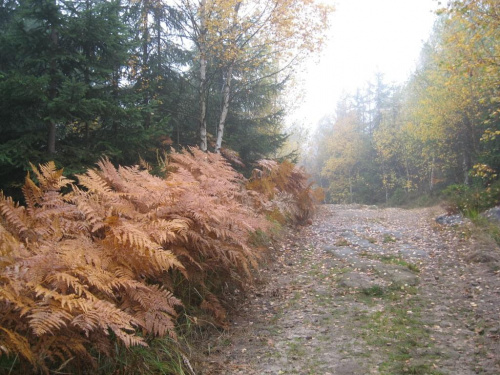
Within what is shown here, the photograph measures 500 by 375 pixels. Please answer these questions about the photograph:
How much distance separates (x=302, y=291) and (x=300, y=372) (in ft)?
6.41

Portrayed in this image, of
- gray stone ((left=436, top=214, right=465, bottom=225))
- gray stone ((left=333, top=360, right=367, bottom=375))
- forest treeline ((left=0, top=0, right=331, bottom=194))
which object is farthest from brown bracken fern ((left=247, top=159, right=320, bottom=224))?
gray stone ((left=333, top=360, right=367, bottom=375))

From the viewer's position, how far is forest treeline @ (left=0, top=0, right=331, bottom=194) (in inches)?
254

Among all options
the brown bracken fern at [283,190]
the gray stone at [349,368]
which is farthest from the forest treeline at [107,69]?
the gray stone at [349,368]

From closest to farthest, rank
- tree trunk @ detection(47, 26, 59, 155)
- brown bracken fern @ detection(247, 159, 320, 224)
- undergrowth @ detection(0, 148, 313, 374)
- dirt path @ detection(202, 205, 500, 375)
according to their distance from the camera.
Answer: undergrowth @ detection(0, 148, 313, 374), dirt path @ detection(202, 205, 500, 375), tree trunk @ detection(47, 26, 59, 155), brown bracken fern @ detection(247, 159, 320, 224)

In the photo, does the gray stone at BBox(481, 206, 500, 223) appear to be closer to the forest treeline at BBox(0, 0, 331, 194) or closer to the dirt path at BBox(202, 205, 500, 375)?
the dirt path at BBox(202, 205, 500, 375)

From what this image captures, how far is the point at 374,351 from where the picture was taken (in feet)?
10.7

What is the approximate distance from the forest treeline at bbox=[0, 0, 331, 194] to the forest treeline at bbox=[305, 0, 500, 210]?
189 inches

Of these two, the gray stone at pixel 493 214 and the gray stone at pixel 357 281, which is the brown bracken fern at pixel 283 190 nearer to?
the gray stone at pixel 357 281

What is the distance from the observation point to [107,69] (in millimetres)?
7188

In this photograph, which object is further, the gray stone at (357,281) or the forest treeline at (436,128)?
the forest treeline at (436,128)

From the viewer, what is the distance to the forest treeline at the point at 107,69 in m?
6.45

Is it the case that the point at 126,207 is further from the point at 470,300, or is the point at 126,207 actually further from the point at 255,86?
the point at 255,86

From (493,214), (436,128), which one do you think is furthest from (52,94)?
(436,128)

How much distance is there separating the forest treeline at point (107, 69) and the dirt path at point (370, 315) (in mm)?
4250
